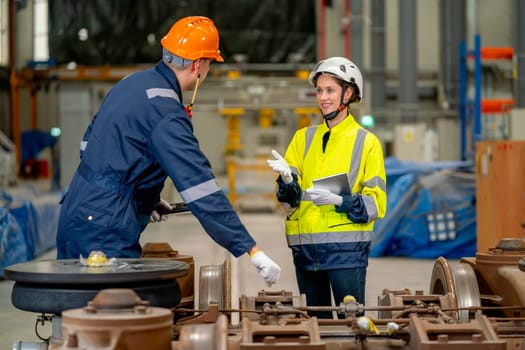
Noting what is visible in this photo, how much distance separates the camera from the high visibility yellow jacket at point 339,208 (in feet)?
13.4

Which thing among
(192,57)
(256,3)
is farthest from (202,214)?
(256,3)

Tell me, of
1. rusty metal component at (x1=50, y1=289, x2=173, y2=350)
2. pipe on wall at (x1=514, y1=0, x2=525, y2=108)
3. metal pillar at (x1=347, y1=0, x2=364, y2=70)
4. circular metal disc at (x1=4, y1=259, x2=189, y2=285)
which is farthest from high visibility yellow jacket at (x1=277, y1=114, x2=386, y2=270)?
metal pillar at (x1=347, y1=0, x2=364, y2=70)

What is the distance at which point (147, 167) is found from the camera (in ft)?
11.4

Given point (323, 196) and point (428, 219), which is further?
point (428, 219)

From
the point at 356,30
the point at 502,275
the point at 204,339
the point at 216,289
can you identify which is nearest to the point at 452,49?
the point at 356,30

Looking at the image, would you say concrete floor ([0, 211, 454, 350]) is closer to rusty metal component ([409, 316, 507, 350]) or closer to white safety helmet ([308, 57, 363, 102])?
white safety helmet ([308, 57, 363, 102])

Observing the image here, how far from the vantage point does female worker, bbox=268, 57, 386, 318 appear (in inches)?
160

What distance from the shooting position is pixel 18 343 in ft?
10.3

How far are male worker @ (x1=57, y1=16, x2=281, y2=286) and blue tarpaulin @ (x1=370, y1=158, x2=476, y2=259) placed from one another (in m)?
7.62

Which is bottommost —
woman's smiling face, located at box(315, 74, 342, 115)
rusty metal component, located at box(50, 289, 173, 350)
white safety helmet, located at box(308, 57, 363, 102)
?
rusty metal component, located at box(50, 289, 173, 350)

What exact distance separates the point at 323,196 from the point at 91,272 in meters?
1.28

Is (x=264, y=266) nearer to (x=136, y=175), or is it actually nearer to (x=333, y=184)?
(x=136, y=175)

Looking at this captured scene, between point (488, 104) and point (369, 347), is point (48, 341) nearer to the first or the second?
point (369, 347)

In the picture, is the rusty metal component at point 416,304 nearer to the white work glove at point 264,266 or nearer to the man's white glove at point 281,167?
the white work glove at point 264,266
